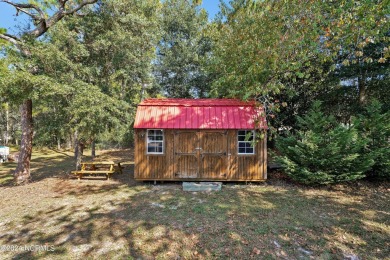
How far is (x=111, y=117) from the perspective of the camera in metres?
9.45

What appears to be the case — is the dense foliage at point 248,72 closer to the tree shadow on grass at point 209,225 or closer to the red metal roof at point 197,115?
the red metal roof at point 197,115

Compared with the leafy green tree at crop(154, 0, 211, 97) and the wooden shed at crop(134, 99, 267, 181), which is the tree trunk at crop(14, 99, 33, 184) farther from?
the leafy green tree at crop(154, 0, 211, 97)

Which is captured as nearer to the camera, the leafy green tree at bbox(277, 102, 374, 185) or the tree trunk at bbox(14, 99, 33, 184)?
the leafy green tree at bbox(277, 102, 374, 185)

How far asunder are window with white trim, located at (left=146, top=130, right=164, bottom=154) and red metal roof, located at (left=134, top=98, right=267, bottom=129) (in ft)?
1.17

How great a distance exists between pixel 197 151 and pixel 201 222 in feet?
12.2

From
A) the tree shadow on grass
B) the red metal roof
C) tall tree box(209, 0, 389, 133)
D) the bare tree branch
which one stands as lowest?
the tree shadow on grass

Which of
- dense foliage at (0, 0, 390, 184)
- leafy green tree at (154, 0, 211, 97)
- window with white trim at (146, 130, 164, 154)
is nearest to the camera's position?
dense foliage at (0, 0, 390, 184)

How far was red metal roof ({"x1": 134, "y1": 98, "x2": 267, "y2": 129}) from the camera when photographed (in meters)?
8.81

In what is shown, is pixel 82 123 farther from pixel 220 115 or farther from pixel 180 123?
pixel 220 115

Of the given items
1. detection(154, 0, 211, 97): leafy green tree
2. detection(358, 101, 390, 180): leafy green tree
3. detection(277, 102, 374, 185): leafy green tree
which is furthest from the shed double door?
detection(154, 0, 211, 97): leafy green tree

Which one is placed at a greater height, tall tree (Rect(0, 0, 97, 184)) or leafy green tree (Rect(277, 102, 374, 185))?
tall tree (Rect(0, 0, 97, 184))

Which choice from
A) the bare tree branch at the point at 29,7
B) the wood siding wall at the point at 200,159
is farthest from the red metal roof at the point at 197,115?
the bare tree branch at the point at 29,7

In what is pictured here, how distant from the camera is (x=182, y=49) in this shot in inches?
696

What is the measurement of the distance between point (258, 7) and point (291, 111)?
5.38 m
